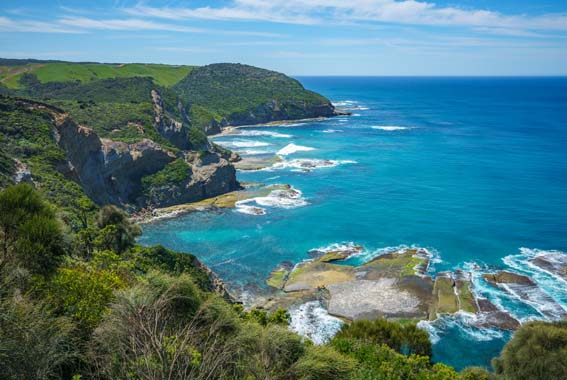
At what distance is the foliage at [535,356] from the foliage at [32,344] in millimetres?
21455

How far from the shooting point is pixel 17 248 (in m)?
17.8

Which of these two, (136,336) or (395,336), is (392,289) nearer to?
(395,336)

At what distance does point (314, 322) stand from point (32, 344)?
31.2 meters

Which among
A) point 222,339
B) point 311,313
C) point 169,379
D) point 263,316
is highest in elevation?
point 169,379

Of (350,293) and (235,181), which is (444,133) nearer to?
(235,181)

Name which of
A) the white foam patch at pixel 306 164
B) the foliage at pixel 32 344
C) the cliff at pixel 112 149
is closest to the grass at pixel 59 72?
the cliff at pixel 112 149

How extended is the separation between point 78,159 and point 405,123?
12367 cm

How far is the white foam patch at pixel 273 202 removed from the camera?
235ft

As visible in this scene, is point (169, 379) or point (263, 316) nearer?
point (169, 379)

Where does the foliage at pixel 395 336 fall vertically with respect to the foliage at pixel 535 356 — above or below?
below

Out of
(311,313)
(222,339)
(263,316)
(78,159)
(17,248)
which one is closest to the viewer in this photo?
(222,339)

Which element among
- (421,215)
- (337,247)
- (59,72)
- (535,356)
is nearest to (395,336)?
(535,356)

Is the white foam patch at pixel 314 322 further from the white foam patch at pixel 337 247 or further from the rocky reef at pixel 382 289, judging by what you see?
the white foam patch at pixel 337 247

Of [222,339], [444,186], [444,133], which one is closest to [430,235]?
[444,186]
